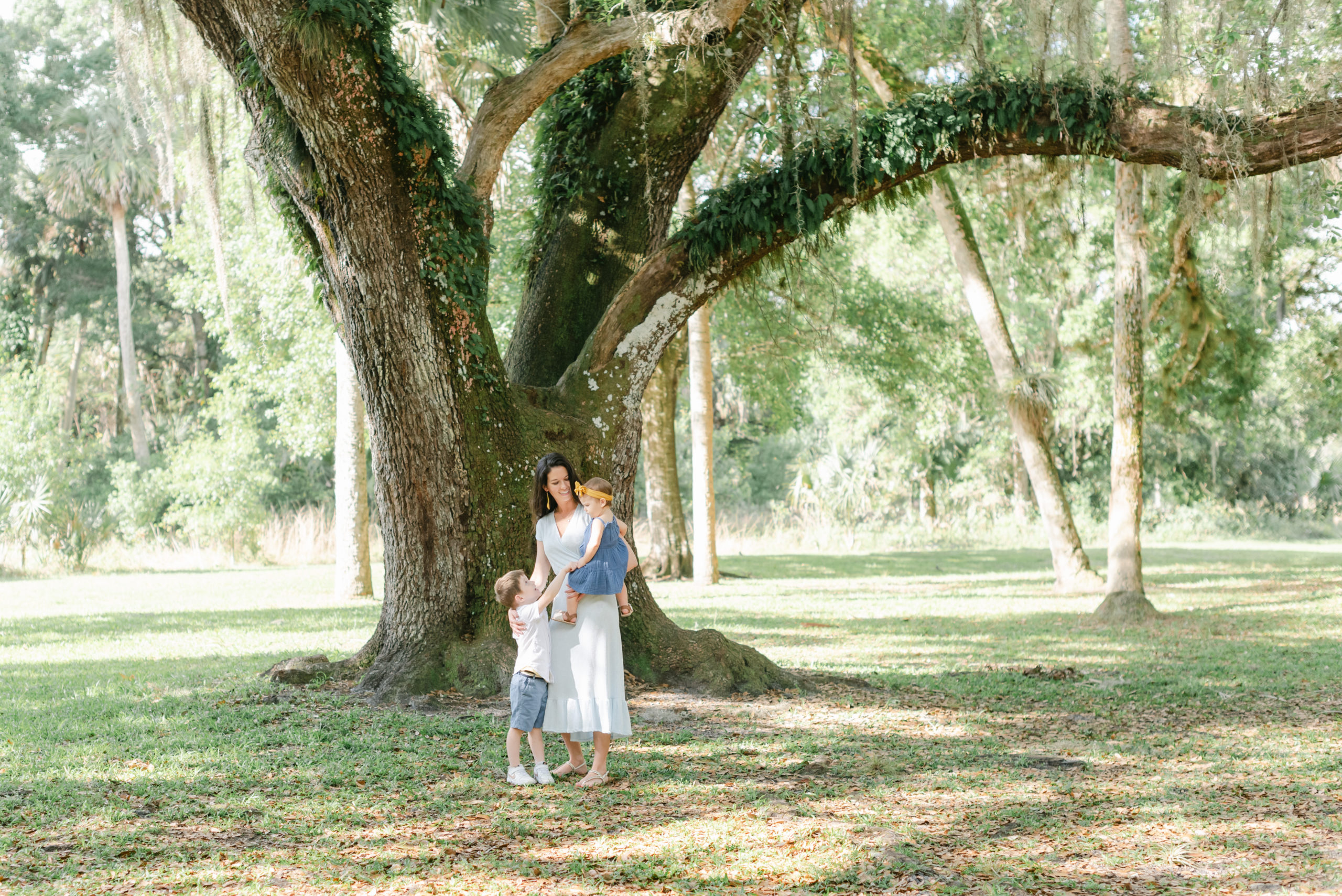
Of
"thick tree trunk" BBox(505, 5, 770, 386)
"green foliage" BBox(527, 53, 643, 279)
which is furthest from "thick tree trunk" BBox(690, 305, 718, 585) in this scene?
"thick tree trunk" BBox(505, 5, 770, 386)

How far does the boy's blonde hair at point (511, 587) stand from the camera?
5277mm

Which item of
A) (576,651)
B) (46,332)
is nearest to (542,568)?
(576,651)

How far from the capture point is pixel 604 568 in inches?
208

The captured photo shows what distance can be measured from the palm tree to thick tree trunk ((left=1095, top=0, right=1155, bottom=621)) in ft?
81.4

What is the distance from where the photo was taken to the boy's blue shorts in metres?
5.20

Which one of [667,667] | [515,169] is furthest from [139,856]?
[515,169]

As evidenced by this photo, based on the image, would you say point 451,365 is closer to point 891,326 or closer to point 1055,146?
point 1055,146

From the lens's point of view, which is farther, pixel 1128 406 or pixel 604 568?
pixel 1128 406

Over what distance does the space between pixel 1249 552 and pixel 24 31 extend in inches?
1376

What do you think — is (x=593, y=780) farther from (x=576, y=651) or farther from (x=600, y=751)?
(x=576, y=651)

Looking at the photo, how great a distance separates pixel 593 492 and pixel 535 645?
777mm

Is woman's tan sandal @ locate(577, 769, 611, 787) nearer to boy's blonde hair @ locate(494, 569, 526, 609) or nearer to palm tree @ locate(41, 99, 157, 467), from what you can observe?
boy's blonde hair @ locate(494, 569, 526, 609)

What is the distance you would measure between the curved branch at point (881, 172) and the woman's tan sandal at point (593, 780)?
3.05 metres

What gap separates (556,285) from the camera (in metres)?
8.26
